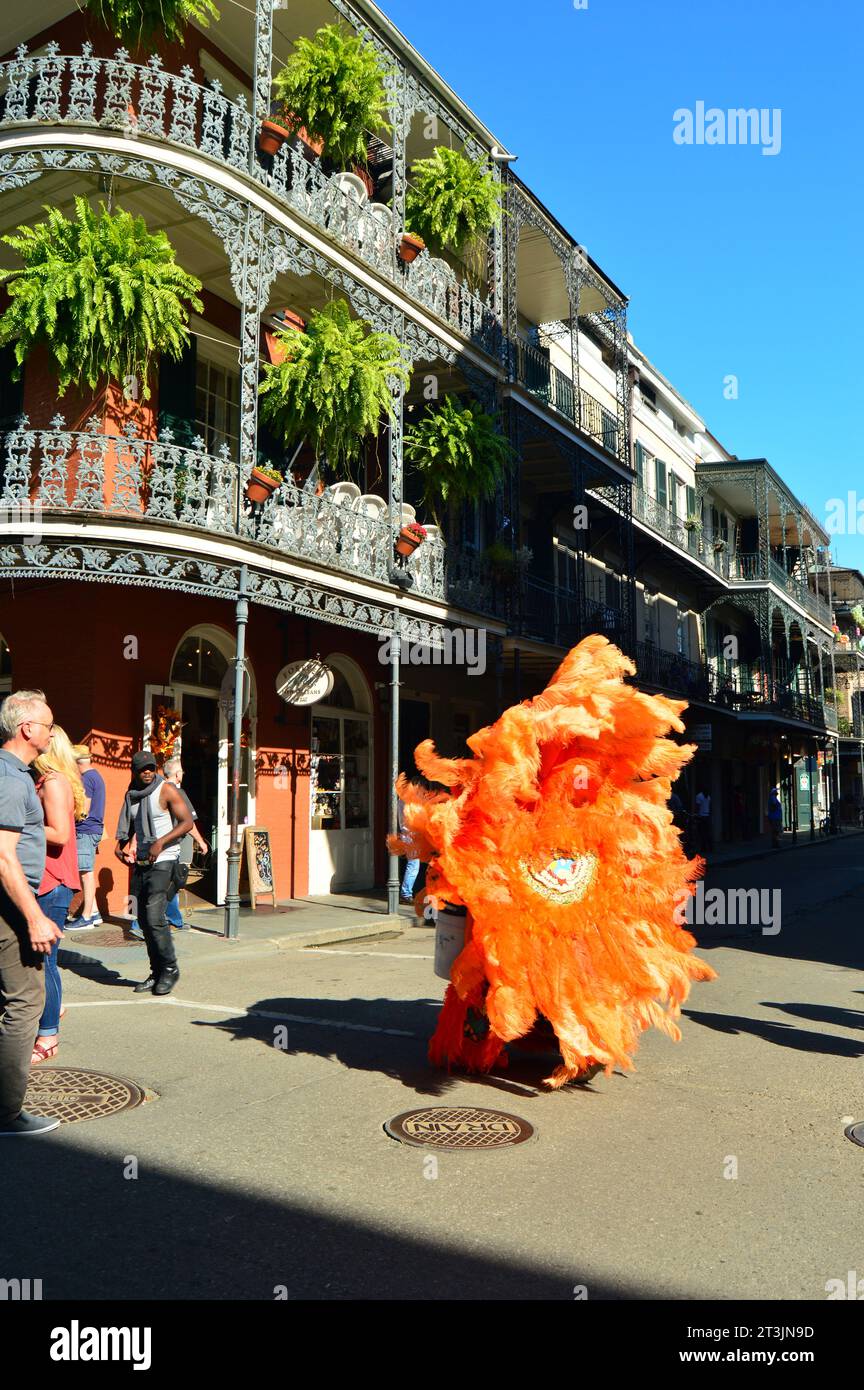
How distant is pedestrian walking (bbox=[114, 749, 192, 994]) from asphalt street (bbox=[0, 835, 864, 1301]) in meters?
0.53

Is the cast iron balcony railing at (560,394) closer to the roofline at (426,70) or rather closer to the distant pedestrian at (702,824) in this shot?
the roofline at (426,70)

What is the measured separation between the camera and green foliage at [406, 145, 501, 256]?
16797 millimetres

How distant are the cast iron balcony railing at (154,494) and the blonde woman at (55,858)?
5017 millimetres

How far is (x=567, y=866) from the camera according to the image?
545 cm

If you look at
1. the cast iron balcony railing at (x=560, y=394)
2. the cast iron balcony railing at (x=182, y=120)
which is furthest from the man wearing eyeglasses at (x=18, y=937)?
the cast iron balcony railing at (x=560, y=394)

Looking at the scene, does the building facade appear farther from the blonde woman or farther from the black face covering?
the blonde woman

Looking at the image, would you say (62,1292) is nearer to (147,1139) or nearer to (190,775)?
(147,1139)

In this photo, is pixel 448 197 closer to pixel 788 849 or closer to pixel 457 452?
pixel 457 452

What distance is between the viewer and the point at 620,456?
24531 millimetres

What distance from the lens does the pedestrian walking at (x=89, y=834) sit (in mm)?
10961

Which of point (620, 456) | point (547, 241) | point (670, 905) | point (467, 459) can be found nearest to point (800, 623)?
point (620, 456)

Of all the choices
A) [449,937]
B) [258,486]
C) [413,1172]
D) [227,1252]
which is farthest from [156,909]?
[258,486]

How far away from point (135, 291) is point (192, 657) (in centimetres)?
472

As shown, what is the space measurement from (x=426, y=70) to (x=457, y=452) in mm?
6401
